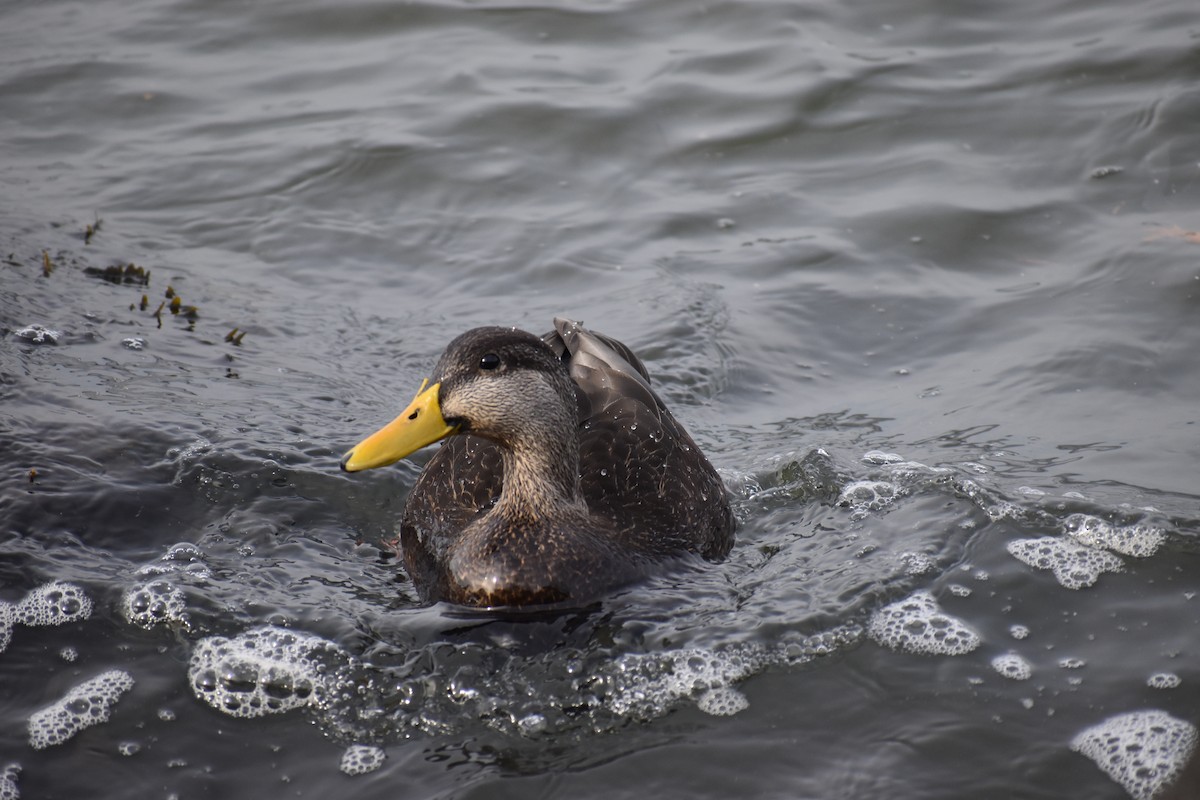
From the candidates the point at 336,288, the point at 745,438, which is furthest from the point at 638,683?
the point at 336,288

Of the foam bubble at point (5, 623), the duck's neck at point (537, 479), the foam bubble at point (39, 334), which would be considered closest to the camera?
the foam bubble at point (5, 623)

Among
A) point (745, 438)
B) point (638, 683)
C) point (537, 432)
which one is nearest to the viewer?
point (638, 683)

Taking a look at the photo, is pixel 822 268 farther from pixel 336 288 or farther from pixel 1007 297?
pixel 336 288

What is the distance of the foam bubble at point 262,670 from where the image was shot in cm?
466

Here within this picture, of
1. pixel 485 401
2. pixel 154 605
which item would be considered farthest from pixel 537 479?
pixel 154 605

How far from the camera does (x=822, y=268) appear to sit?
870 centimetres

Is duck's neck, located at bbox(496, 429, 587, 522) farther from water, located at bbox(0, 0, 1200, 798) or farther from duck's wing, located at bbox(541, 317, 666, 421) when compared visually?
duck's wing, located at bbox(541, 317, 666, 421)

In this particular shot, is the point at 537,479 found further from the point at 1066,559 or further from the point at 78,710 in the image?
the point at 1066,559

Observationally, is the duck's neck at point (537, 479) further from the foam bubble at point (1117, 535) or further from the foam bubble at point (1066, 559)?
the foam bubble at point (1117, 535)

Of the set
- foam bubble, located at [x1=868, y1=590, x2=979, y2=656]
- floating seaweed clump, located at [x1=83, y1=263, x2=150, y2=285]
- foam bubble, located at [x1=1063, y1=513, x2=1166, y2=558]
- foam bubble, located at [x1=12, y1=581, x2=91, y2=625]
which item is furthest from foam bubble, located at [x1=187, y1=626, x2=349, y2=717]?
floating seaweed clump, located at [x1=83, y1=263, x2=150, y2=285]

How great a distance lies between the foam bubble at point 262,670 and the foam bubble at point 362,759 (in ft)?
1.03

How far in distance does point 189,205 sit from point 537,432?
5.20 metres

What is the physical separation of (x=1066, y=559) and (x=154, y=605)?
3.76m

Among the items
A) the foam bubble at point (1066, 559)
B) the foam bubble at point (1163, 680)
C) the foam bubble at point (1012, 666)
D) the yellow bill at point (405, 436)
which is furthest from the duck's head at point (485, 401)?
the foam bubble at point (1163, 680)
